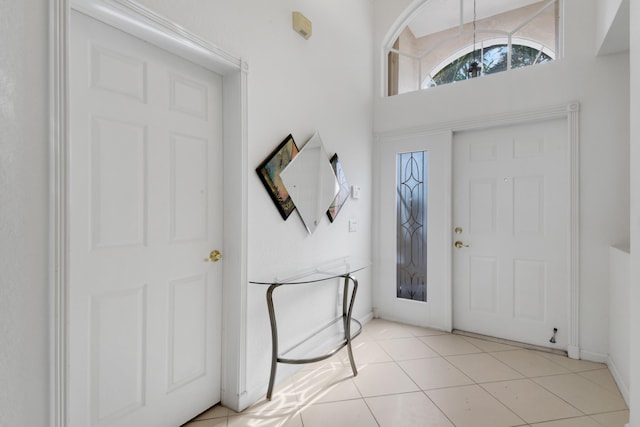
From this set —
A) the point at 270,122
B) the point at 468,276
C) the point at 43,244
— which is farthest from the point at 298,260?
the point at 468,276

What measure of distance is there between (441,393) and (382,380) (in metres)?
0.39

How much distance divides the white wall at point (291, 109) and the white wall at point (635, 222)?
1.86m

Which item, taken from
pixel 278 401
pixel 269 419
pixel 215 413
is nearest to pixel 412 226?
pixel 278 401

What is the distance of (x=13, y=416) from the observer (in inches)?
40.9

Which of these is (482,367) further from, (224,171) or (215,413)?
(224,171)

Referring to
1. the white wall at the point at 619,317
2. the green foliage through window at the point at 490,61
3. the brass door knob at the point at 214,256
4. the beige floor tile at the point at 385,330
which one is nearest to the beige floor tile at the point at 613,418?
the white wall at the point at 619,317

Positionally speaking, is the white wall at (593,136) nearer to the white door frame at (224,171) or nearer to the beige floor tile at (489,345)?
the beige floor tile at (489,345)

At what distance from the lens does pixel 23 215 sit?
1.06m

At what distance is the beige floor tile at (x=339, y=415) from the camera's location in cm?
175

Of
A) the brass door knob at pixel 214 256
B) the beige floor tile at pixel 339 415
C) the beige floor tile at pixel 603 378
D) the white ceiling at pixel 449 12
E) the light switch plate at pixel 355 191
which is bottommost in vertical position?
the beige floor tile at pixel 339 415

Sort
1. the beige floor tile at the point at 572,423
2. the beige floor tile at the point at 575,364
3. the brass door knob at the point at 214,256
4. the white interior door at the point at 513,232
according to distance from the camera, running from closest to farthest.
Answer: the beige floor tile at the point at 572,423 → the brass door knob at the point at 214,256 → the beige floor tile at the point at 575,364 → the white interior door at the point at 513,232

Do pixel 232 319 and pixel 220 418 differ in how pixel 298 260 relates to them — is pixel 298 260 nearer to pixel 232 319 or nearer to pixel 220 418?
pixel 232 319

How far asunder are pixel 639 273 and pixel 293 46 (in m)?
2.39

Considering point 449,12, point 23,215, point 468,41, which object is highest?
point 449,12
